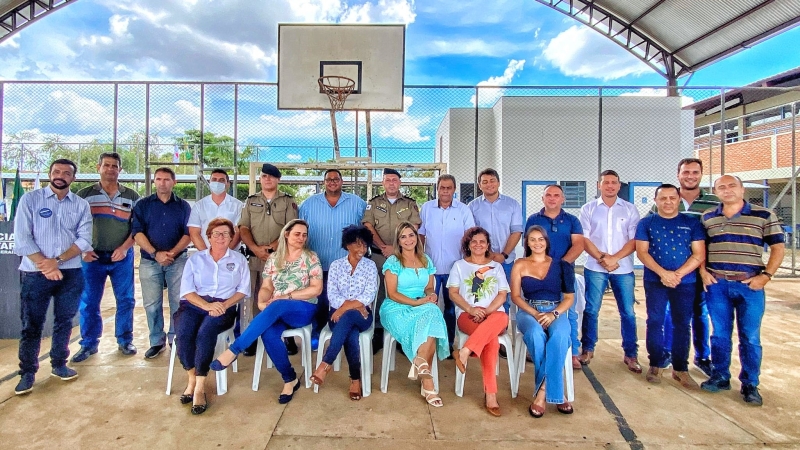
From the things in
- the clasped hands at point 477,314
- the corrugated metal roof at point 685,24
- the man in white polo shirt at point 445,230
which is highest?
the corrugated metal roof at point 685,24

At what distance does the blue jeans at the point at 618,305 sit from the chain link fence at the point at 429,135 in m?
2.77

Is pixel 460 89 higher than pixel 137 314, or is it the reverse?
pixel 460 89

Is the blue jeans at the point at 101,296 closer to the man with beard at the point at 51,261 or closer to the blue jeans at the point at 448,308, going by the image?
the man with beard at the point at 51,261

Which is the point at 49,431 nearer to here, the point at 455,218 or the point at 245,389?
the point at 245,389

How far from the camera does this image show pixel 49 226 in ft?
9.42

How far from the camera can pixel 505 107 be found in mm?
→ 9641

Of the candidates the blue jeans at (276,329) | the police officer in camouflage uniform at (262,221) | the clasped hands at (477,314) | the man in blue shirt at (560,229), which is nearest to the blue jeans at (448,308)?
the clasped hands at (477,314)

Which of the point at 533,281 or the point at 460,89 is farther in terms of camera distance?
the point at 460,89

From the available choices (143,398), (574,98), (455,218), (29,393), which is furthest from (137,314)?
(574,98)

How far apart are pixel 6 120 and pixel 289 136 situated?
4044 millimetres

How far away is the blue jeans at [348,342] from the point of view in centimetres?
275

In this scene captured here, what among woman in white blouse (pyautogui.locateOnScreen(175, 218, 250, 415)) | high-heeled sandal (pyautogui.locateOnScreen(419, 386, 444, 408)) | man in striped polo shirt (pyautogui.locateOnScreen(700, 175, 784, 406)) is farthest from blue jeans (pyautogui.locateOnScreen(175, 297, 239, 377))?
man in striped polo shirt (pyautogui.locateOnScreen(700, 175, 784, 406))

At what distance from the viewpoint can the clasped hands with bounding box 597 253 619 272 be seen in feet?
10.6

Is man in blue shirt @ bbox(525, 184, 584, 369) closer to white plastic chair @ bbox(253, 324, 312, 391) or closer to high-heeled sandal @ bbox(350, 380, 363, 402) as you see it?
high-heeled sandal @ bbox(350, 380, 363, 402)
